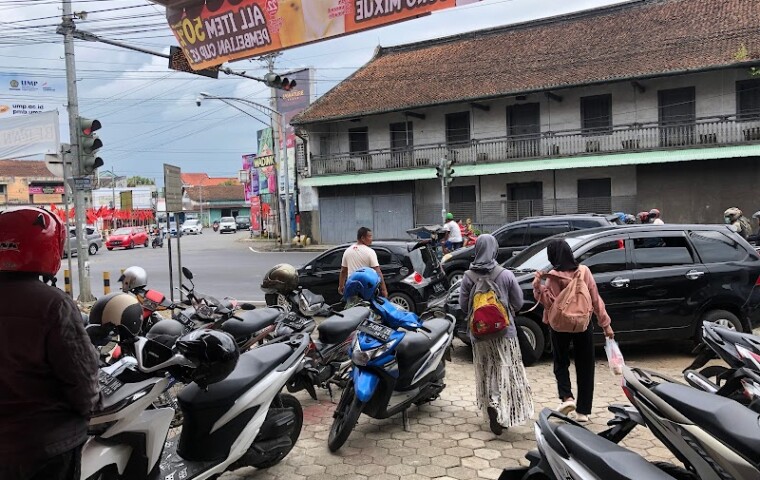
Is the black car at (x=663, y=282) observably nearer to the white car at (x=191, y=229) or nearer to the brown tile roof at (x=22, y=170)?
the brown tile roof at (x=22, y=170)

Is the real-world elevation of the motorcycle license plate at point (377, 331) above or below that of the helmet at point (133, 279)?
below

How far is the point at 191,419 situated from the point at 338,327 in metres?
2.30

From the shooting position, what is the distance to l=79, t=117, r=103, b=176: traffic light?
11.1 meters

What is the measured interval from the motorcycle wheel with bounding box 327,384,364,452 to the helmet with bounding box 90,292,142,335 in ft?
5.62

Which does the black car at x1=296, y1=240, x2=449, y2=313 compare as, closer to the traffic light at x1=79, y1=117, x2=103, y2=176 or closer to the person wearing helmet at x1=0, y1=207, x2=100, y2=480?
the traffic light at x1=79, y1=117, x2=103, y2=176

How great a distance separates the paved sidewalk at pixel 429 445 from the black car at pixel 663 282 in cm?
81

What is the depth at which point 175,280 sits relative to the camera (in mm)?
18219

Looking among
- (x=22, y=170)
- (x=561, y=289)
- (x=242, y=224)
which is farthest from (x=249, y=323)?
(x=242, y=224)

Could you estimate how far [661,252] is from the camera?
23.2 ft

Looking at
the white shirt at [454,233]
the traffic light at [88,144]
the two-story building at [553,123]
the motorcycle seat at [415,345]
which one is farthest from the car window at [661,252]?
the two-story building at [553,123]

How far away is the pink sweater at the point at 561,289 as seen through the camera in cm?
477

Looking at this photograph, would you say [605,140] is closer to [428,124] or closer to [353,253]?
[428,124]

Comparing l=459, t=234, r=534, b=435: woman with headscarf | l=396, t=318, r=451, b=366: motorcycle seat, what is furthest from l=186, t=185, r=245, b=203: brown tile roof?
l=459, t=234, r=534, b=435: woman with headscarf

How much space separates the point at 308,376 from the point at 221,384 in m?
1.78
